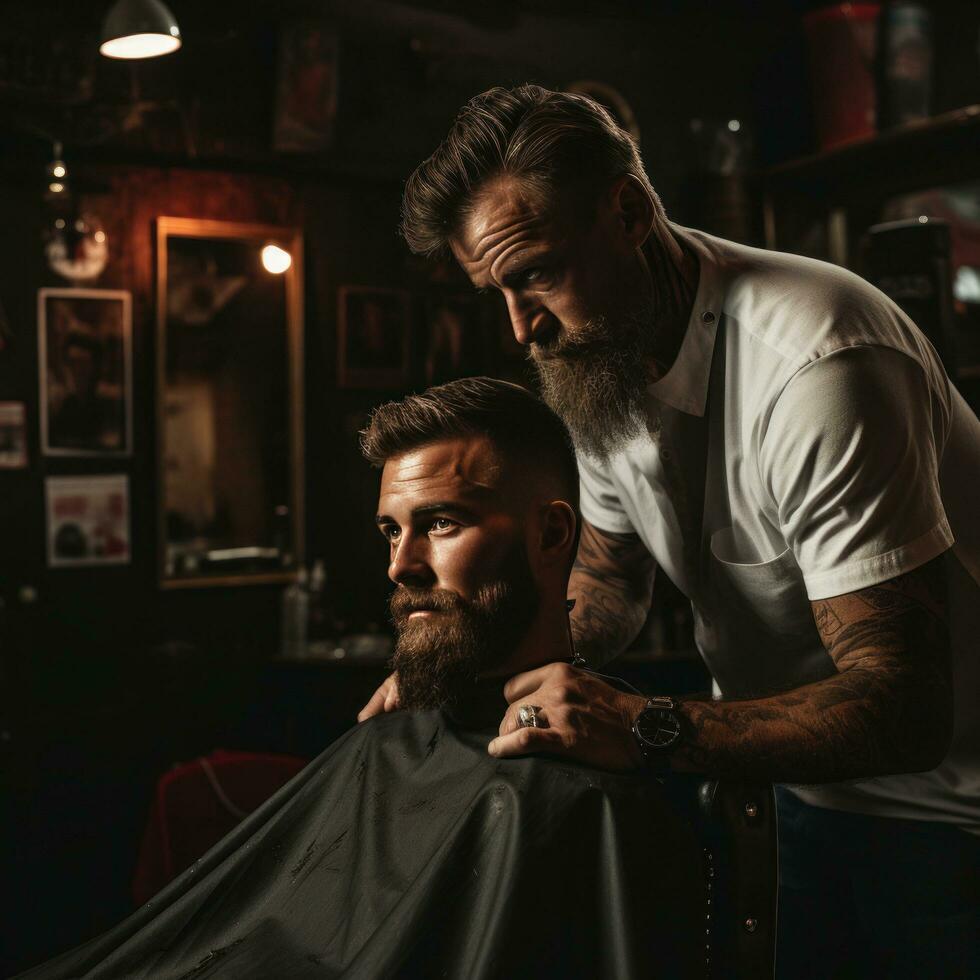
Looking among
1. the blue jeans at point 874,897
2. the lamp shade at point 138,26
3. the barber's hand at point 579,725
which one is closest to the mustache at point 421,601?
the barber's hand at point 579,725

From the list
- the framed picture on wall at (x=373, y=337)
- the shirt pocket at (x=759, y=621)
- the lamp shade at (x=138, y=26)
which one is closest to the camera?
the shirt pocket at (x=759, y=621)

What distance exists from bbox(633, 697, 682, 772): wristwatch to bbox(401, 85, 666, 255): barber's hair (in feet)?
2.18

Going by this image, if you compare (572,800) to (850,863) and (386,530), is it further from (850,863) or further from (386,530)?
(850,863)

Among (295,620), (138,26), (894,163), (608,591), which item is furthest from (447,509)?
(894,163)

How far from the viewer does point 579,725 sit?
1.25 metres

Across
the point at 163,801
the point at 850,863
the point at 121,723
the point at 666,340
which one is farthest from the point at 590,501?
the point at 121,723

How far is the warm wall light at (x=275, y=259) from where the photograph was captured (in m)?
4.04

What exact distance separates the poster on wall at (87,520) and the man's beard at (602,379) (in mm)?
2534

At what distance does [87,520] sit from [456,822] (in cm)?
273

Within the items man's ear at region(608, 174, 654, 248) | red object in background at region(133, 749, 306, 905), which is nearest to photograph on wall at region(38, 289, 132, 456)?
red object in background at region(133, 749, 306, 905)

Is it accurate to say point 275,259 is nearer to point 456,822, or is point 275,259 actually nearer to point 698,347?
point 698,347

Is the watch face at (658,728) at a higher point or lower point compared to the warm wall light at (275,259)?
lower

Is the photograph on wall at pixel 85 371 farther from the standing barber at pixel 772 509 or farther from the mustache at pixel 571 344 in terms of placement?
the mustache at pixel 571 344

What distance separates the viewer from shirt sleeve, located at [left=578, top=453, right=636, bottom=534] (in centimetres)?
187
